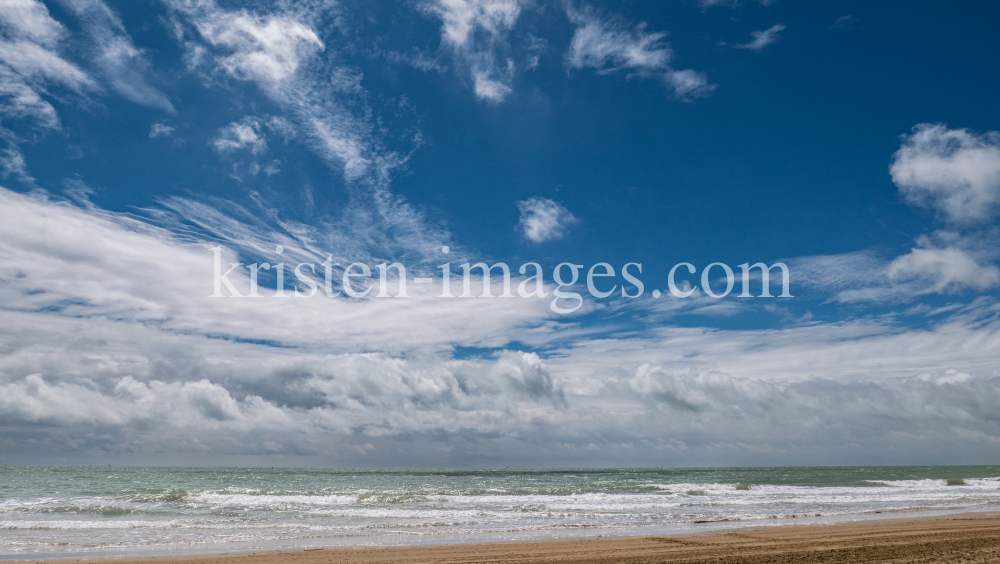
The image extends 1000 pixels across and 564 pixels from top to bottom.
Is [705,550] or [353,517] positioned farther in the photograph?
[353,517]

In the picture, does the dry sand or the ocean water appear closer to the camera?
the dry sand

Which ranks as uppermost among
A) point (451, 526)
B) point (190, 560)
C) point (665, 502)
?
point (190, 560)

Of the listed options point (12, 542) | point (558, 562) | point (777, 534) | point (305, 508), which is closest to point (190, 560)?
point (12, 542)

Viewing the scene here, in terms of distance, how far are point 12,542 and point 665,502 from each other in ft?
95.2

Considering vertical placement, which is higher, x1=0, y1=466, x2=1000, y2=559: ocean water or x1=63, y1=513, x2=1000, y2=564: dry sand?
x1=63, y1=513, x2=1000, y2=564: dry sand

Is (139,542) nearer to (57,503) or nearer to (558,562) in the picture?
(558,562)

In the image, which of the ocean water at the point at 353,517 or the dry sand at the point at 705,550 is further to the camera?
the ocean water at the point at 353,517

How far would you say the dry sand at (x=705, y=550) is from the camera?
12.5 m

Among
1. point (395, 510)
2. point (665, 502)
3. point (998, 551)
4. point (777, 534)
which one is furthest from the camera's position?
point (665, 502)

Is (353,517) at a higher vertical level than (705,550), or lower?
lower

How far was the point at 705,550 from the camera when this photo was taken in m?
14.2

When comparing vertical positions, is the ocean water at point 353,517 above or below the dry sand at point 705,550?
below

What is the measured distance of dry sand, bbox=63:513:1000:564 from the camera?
41.0 feet

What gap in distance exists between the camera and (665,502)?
31.6 meters
